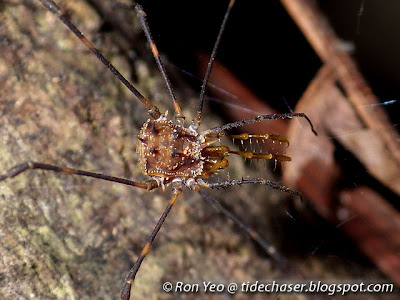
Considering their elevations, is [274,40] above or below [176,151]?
above

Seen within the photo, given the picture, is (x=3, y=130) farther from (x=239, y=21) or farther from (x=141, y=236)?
(x=239, y=21)

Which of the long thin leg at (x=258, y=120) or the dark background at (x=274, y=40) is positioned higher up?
the dark background at (x=274, y=40)

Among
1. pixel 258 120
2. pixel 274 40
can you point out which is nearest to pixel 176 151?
pixel 258 120

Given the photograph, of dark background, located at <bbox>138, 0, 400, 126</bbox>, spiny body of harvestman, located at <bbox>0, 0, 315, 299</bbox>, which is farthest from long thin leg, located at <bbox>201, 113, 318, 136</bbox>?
dark background, located at <bbox>138, 0, 400, 126</bbox>

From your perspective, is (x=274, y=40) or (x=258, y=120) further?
(x=274, y=40)

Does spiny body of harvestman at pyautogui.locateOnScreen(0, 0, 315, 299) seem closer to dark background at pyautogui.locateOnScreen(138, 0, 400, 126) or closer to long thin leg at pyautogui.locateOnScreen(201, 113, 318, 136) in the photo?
long thin leg at pyautogui.locateOnScreen(201, 113, 318, 136)

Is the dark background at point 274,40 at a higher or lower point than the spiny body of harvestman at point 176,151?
higher

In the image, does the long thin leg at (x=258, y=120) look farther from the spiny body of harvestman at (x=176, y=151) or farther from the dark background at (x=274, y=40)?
the dark background at (x=274, y=40)

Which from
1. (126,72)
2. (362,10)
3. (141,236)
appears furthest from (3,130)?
(362,10)

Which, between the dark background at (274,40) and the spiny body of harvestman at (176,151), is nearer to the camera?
the spiny body of harvestman at (176,151)

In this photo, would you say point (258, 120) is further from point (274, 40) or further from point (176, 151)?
point (274, 40)

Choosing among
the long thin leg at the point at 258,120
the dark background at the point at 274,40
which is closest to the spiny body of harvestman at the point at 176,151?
the long thin leg at the point at 258,120
